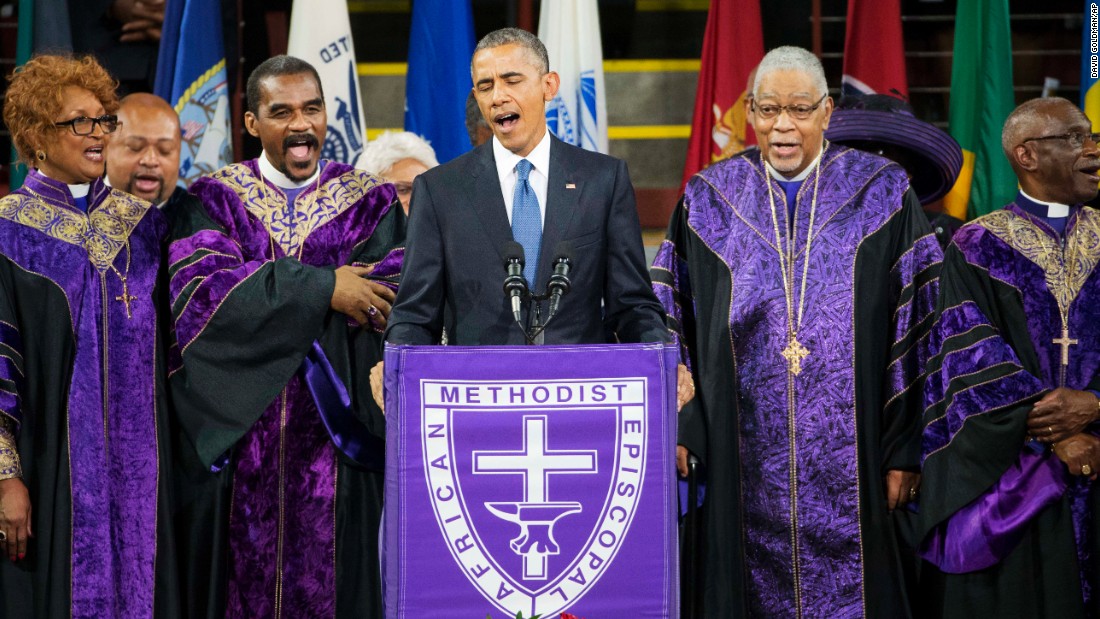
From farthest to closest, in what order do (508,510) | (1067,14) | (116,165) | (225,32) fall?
1. (1067,14)
2. (225,32)
3. (116,165)
4. (508,510)

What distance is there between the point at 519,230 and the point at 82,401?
1.54m

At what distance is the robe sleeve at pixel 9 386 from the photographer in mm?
3871

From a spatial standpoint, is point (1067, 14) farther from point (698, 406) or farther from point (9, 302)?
point (9, 302)

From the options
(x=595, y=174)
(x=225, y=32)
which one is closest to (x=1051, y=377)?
(x=595, y=174)

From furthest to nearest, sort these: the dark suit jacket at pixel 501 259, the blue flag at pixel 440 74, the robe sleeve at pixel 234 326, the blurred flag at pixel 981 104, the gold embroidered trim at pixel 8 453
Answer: the blue flag at pixel 440 74
the blurred flag at pixel 981 104
the robe sleeve at pixel 234 326
the gold embroidered trim at pixel 8 453
the dark suit jacket at pixel 501 259

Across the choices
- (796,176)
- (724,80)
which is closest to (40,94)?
(796,176)

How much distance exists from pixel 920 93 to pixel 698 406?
161 inches

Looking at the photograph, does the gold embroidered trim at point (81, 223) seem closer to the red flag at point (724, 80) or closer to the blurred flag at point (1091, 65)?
the red flag at point (724, 80)

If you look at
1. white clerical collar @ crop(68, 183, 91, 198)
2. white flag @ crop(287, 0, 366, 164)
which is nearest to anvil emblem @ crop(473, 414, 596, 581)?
white clerical collar @ crop(68, 183, 91, 198)

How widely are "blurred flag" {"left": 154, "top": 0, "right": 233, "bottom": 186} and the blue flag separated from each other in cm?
95

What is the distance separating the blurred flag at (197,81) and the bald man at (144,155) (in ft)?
3.64

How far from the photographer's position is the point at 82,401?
160 inches

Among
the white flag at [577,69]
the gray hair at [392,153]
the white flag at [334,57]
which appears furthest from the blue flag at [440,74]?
the gray hair at [392,153]

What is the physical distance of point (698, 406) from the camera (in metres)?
4.23
